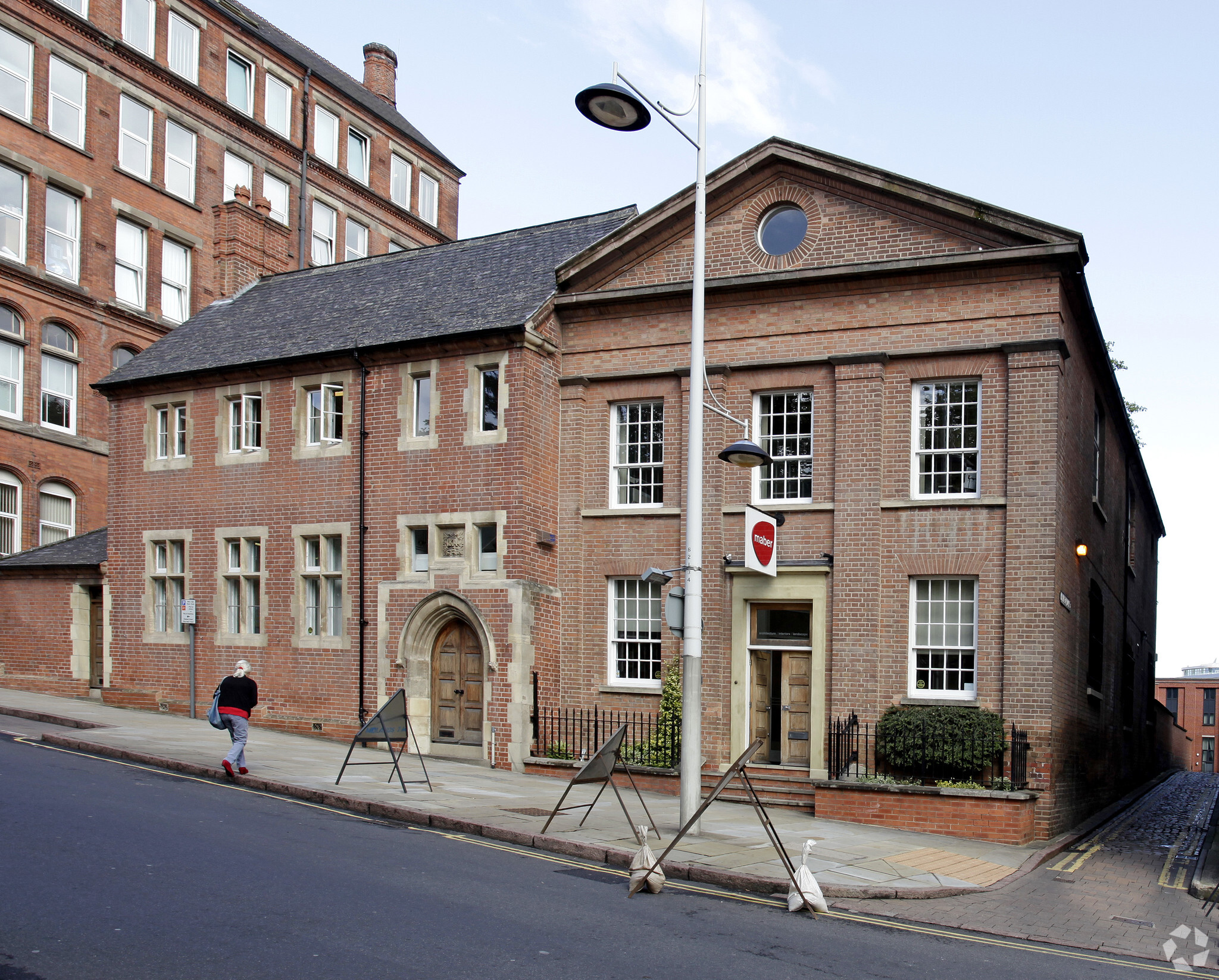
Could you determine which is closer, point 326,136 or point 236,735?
point 236,735

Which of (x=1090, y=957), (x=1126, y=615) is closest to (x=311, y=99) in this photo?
(x=1126, y=615)

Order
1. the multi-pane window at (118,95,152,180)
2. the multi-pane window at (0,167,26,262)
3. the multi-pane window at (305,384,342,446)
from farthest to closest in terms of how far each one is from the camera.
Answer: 1. the multi-pane window at (118,95,152,180)
2. the multi-pane window at (0,167,26,262)
3. the multi-pane window at (305,384,342,446)

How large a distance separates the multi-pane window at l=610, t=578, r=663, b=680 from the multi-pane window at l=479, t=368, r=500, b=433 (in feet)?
11.4

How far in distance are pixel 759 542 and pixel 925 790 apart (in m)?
3.99

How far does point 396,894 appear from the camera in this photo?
30.0 feet

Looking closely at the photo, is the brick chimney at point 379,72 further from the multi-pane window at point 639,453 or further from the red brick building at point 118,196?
the multi-pane window at point 639,453

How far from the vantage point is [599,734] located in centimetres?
1905

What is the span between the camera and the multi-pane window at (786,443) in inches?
727

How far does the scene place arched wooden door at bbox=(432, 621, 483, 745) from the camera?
64.8 feet

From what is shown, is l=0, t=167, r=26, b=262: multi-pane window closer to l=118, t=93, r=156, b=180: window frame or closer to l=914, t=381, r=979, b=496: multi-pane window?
l=118, t=93, r=156, b=180: window frame

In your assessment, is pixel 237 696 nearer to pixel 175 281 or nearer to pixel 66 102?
pixel 175 281

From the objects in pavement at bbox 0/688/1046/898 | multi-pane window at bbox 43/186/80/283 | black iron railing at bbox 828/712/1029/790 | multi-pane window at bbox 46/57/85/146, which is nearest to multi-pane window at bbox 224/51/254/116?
multi-pane window at bbox 46/57/85/146

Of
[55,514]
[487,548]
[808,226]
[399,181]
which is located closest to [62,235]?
[55,514]

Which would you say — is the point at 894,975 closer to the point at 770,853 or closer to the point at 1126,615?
the point at 770,853
